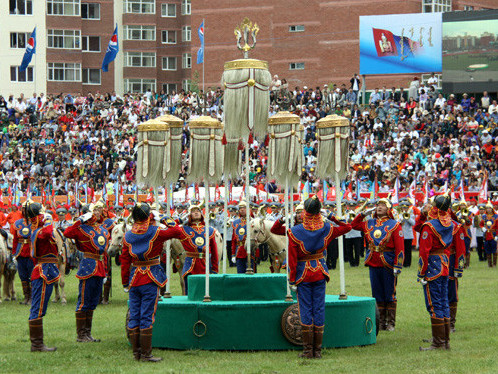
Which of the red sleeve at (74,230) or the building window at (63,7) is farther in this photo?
the building window at (63,7)

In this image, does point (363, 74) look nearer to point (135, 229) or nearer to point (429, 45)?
point (429, 45)

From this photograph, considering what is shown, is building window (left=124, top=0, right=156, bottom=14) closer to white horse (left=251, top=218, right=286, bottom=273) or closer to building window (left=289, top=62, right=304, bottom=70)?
building window (left=289, top=62, right=304, bottom=70)

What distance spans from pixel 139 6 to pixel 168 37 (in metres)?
3.78

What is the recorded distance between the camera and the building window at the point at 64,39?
76.1 m

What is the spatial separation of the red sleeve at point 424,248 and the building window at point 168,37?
7032 cm

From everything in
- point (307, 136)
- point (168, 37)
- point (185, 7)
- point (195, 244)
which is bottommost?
point (195, 244)

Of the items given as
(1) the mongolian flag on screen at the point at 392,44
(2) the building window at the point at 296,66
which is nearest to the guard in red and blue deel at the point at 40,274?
(1) the mongolian flag on screen at the point at 392,44

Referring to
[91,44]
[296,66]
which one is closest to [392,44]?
[296,66]

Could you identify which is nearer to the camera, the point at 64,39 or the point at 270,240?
the point at 270,240

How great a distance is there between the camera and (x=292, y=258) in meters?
13.5

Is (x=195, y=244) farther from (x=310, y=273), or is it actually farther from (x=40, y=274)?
(x=310, y=273)

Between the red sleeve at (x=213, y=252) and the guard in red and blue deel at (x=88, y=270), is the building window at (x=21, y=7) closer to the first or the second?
the red sleeve at (x=213, y=252)

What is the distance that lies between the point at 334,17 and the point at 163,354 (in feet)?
170

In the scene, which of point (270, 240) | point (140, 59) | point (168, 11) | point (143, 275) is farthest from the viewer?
point (168, 11)
